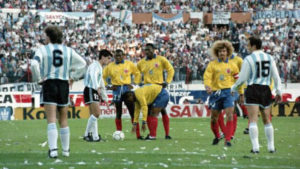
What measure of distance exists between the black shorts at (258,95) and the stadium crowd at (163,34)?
72.1 ft

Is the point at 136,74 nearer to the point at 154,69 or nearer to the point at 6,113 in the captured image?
the point at 154,69

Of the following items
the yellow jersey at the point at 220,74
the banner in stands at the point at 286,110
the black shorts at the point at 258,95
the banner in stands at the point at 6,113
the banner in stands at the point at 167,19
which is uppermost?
the banner in stands at the point at 167,19

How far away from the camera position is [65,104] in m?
11.1

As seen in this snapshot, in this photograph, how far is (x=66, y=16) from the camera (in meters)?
44.5

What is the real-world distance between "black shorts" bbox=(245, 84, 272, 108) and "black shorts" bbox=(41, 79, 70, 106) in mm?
3276

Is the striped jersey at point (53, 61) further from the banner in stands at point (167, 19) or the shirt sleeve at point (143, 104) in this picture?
the banner in stands at point (167, 19)

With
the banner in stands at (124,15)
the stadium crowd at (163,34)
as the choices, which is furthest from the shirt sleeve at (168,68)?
the banner in stands at (124,15)

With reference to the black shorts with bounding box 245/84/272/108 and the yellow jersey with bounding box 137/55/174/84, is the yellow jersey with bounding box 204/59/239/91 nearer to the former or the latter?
the yellow jersey with bounding box 137/55/174/84

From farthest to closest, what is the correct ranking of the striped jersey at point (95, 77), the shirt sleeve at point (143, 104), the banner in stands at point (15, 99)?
the banner in stands at point (15, 99)
the shirt sleeve at point (143, 104)
the striped jersey at point (95, 77)

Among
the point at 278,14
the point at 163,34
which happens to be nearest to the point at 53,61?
the point at 163,34

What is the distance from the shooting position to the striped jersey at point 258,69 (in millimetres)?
12070

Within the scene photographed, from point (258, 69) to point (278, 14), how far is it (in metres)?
35.9

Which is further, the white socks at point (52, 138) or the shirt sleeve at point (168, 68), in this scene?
the shirt sleeve at point (168, 68)

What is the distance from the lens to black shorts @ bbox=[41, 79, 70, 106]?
10.9 meters
